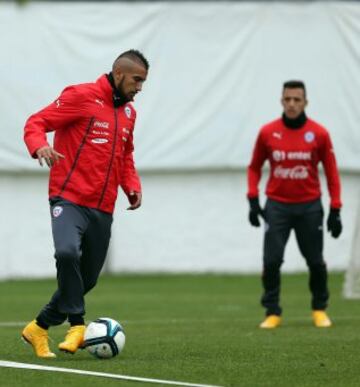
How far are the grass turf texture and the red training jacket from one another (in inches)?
51.5

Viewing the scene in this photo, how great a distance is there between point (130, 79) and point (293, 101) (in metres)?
3.91

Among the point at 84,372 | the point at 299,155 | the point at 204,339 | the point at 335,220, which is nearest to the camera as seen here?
the point at 84,372

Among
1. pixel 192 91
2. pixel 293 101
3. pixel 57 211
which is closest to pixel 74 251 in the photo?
pixel 57 211

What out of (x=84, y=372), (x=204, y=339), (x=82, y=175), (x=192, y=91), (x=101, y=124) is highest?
(x=101, y=124)

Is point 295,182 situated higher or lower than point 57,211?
lower

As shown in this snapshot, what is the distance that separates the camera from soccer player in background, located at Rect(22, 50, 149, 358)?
982 centimetres

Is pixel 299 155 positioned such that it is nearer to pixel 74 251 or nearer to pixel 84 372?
pixel 74 251

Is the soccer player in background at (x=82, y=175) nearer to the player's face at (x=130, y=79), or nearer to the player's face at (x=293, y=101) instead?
the player's face at (x=130, y=79)

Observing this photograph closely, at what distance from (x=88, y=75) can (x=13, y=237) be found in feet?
9.93

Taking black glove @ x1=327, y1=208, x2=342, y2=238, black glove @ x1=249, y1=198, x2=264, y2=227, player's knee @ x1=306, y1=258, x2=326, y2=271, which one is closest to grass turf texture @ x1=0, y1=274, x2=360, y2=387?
player's knee @ x1=306, y1=258, x2=326, y2=271

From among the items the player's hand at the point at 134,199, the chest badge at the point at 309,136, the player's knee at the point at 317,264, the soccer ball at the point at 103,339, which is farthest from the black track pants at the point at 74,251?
the player's knee at the point at 317,264

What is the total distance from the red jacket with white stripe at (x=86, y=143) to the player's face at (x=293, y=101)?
151 inches

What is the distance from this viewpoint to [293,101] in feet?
44.9

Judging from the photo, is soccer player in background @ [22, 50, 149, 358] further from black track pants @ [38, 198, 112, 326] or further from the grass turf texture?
the grass turf texture
